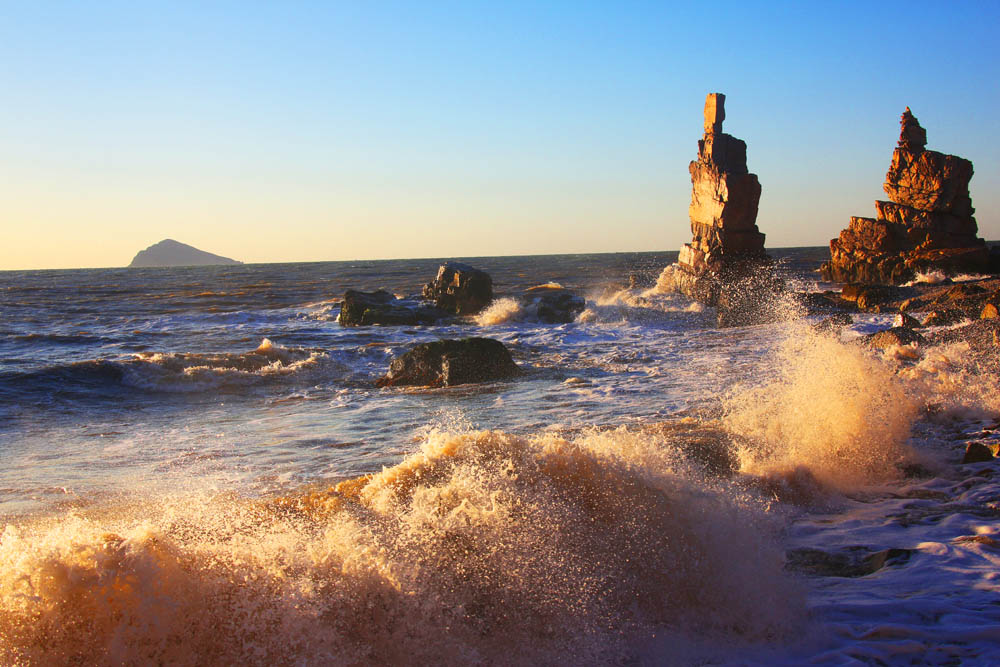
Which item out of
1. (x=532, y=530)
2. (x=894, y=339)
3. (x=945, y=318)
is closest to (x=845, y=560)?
(x=532, y=530)

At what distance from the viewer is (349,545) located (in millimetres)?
3027

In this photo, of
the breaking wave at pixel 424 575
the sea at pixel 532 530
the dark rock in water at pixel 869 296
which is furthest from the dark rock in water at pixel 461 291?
the breaking wave at pixel 424 575

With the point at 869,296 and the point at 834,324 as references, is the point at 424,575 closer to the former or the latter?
the point at 834,324

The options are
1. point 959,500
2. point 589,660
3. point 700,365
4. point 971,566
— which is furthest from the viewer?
point 700,365

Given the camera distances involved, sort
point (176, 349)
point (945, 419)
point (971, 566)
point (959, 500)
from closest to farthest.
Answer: point (971, 566) → point (959, 500) → point (945, 419) → point (176, 349)

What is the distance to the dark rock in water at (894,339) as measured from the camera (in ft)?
31.3

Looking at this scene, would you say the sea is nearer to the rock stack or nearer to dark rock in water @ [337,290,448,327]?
dark rock in water @ [337,290,448,327]

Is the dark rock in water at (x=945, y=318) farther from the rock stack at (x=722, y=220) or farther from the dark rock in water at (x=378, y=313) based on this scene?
the dark rock in water at (x=378, y=313)

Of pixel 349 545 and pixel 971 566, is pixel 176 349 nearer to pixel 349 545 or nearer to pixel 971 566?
pixel 349 545

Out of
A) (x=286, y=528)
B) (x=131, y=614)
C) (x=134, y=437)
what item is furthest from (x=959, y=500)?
(x=134, y=437)

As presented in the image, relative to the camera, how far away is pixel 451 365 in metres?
10.4

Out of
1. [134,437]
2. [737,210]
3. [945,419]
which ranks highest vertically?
[737,210]

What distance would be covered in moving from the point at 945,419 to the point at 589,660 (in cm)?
508

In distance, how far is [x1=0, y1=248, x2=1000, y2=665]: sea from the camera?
2623 mm
